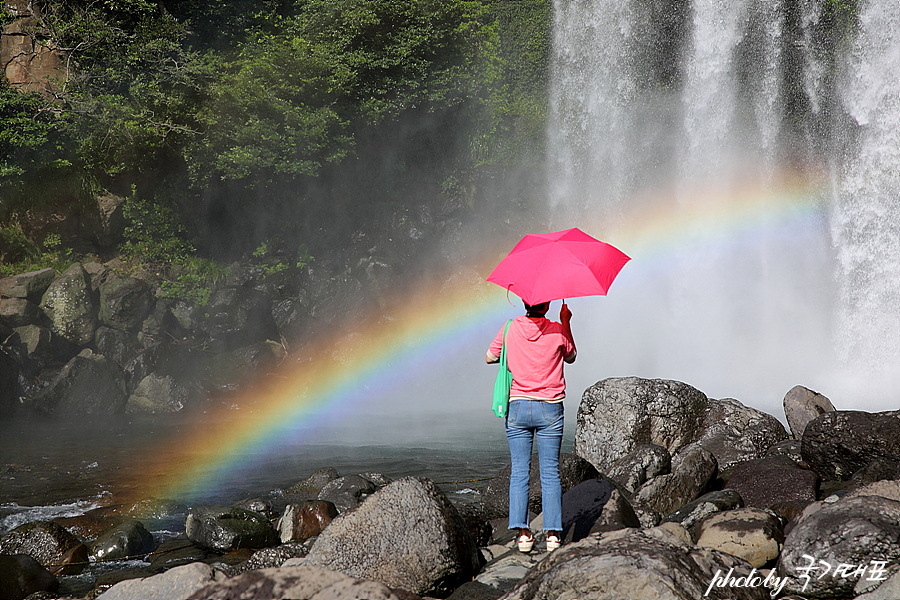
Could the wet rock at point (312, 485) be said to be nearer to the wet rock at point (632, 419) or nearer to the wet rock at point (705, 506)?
the wet rock at point (632, 419)

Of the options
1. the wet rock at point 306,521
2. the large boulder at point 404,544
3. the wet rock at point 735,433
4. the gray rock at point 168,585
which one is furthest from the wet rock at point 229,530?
the wet rock at point 735,433

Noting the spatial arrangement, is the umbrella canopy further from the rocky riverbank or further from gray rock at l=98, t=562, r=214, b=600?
gray rock at l=98, t=562, r=214, b=600

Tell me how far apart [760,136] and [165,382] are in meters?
21.8

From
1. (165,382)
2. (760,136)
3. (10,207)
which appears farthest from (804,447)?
(10,207)

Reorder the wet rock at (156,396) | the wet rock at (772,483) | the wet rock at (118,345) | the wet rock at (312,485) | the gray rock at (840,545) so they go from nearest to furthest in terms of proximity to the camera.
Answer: the gray rock at (840,545) < the wet rock at (772,483) < the wet rock at (312,485) < the wet rock at (156,396) < the wet rock at (118,345)

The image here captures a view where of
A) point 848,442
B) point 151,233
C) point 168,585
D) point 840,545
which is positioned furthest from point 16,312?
point 840,545

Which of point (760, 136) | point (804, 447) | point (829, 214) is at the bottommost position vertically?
point (804, 447)

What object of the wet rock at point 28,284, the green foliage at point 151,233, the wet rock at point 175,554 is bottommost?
the wet rock at point 175,554

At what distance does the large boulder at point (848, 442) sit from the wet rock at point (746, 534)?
253cm

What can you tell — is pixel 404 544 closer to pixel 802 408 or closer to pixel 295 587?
pixel 295 587

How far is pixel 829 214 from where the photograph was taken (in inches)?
845

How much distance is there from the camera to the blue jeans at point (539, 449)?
495 cm

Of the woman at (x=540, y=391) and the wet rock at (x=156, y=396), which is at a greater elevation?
the woman at (x=540, y=391)

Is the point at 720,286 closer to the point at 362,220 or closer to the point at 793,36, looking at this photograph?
the point at 793,36
